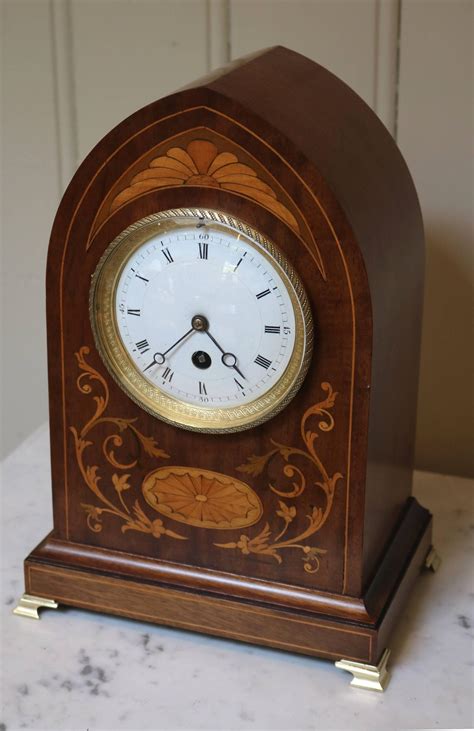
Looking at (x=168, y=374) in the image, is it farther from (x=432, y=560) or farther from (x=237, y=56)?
(x=237, y=56)

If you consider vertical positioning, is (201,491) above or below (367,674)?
above

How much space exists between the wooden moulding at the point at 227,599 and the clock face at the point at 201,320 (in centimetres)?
21

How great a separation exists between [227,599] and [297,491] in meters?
0.17

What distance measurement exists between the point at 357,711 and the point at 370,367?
1.28ft

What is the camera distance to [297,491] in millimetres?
1229

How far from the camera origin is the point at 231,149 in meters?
1.12

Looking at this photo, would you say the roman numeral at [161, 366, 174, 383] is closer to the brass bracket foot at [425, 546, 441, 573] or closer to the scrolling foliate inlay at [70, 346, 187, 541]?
the scrolling foliate inlay at [70, 346, 187, 541]

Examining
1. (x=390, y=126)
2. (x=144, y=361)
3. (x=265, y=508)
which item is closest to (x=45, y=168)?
(x=390, y=126)

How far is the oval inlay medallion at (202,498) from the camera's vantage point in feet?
4.10

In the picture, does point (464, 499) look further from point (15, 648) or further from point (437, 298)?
point (15, 648)

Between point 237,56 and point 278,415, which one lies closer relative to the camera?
point 278,415

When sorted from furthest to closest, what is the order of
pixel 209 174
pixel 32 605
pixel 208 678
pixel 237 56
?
1. pixel 237 56
2. pixel 32 605
3. pixel 208 678
4. pixel 209 174

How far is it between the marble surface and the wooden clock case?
0.03 metres

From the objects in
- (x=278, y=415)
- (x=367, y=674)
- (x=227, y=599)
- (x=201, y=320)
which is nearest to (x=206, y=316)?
(x=201, y=320)
